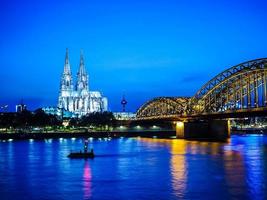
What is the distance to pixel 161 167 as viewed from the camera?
60.4m

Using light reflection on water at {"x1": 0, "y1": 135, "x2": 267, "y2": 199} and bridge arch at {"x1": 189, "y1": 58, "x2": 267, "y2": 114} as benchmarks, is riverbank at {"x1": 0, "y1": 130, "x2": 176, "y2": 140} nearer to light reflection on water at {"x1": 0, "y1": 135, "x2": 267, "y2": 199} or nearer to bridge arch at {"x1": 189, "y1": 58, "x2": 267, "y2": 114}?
bridge arch at {"x1": 189, "y1": 58, "x2": 267, "y2": 114}

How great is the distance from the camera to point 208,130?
12762 cm

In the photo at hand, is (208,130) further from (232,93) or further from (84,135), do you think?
(84,135)

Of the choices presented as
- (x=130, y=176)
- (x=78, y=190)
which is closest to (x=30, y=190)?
(x=78, y=190)

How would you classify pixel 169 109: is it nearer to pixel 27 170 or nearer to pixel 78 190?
pixel 27 170

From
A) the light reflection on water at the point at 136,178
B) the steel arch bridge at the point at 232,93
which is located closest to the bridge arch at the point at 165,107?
the steel arch bridge at the point at 232,93

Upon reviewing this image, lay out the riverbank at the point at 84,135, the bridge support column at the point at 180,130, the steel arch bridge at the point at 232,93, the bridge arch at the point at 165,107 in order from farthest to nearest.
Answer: the riverbank at the point at 84,135, the bridge arch at the point at 165,107, the bridge support column at the point at 180,130, the steel arch bridge at the point at 232,93

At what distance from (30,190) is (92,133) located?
13480 centimetres

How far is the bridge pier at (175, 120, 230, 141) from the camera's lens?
127 m

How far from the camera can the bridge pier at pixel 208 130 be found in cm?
12743

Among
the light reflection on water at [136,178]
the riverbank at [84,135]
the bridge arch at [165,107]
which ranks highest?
the bridge arch at [165,107]

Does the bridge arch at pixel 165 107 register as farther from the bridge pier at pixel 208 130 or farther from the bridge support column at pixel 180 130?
the bridge pier at pixel 208 130

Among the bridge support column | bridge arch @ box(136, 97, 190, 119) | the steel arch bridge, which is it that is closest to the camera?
the steel arch bridge

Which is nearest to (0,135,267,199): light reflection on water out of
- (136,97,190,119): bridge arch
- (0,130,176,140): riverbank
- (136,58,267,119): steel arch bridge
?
(136,58,267,119): steel arch bridge
